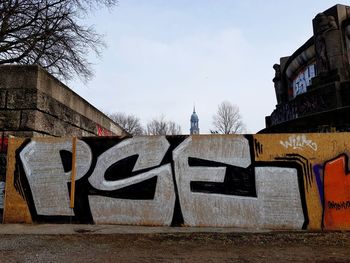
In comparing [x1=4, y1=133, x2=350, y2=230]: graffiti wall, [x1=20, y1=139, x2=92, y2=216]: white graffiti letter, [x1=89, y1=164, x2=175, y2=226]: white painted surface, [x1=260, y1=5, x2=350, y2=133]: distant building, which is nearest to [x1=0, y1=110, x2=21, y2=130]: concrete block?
[x1=4, y1=133, x2=350, y2=230]: graffiti wall

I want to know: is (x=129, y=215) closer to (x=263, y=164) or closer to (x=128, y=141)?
(x=128, y=141)

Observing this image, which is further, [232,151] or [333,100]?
[333,100]

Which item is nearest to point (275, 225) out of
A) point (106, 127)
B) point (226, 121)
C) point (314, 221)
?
point (314, 221)

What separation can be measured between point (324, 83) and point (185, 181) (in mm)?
8840

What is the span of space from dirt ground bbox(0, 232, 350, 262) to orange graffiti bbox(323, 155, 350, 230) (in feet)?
1.40

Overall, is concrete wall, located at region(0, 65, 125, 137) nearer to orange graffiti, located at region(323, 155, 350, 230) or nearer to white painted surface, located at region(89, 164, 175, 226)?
white painted surface, located at region(89, 164, 175, 226)

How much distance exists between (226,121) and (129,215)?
52.6 metres

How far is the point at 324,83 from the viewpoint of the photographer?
14672 mm

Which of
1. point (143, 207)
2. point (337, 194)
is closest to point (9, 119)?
point (143, 207)

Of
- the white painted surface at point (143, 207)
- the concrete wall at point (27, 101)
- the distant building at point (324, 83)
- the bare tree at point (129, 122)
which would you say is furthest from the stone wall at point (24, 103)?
the bare tree at point (129, 122)

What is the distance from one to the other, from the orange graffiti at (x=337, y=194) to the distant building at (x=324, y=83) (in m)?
3.79

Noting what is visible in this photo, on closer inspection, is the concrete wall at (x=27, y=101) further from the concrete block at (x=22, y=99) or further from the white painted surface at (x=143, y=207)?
the white painted surface at (x=143, y=207)

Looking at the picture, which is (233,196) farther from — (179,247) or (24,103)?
(24,103)

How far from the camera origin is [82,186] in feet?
28.0
